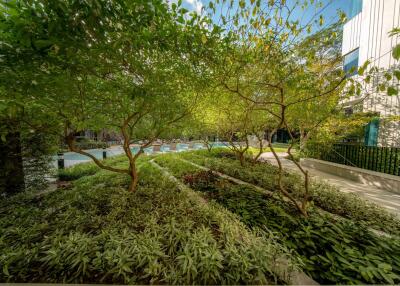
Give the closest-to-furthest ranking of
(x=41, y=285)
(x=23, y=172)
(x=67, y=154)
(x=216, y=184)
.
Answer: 1. (x=41, y=285)
2. (x=23, y=172)
3. (x=216, y=184)
4. (x=67, y=154)

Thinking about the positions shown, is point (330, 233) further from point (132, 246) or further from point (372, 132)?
point (372, 132)

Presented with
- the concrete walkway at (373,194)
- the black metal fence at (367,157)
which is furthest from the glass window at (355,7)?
the concrete walkway at (373,194)

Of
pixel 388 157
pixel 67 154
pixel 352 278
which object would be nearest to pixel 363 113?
pixel 388 157

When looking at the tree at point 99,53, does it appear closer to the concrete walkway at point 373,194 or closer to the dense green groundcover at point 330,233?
the dense green groundcover at point 330,233

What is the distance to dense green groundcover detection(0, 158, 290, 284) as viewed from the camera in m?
1.98

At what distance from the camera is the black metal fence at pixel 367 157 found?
6.09 metres

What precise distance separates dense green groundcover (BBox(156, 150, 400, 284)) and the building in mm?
6307

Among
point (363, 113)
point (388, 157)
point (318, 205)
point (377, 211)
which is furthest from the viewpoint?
point (363, 113)

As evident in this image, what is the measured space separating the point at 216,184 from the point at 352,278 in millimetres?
3704

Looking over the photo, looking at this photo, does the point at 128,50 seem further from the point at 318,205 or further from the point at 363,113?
the point at 363,113

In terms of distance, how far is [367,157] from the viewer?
7.03 m

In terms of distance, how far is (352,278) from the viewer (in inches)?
78.5

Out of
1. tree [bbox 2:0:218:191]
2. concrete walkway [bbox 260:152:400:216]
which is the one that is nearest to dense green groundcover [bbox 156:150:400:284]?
concrete walkway [bbox 260:152:400:216]

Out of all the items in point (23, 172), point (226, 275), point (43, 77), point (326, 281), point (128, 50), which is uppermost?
point (128, 50)
